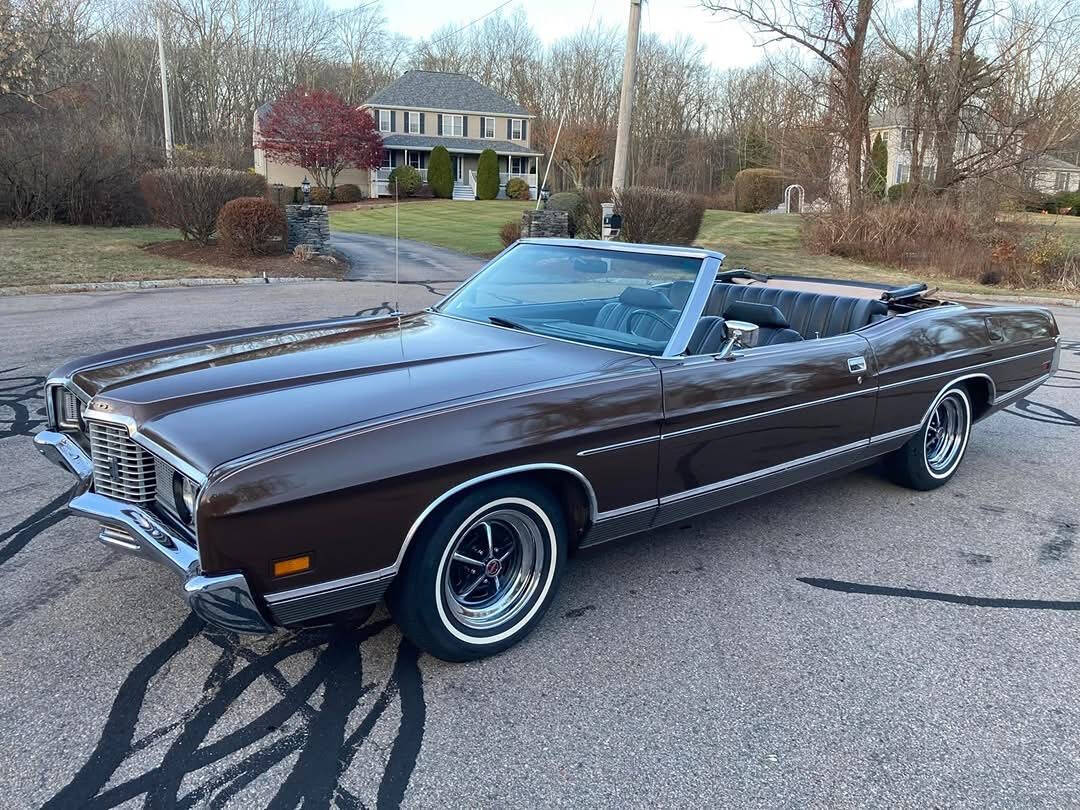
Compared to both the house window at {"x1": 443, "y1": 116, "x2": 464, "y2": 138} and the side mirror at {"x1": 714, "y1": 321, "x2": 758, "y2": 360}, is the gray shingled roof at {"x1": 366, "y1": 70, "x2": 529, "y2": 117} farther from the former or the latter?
the side mirror at {"x1": 714, "y1": 321, "x2": 758, "y2": 360}

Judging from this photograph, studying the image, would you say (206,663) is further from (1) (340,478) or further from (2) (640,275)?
(2) (640,275)

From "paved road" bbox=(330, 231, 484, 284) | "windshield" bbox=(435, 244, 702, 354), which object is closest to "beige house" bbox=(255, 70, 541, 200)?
"paved road" bbox=(330, 231, 484, 284)

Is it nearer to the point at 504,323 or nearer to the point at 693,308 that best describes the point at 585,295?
the point at 504,323

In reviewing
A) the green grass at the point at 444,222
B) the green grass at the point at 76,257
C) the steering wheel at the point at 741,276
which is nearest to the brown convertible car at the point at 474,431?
the steering wheel at the point at 741,276

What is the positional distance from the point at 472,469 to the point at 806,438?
1.89 m

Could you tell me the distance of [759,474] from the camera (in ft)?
12.2

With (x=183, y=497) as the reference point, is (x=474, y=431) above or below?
above

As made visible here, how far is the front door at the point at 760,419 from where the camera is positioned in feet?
11.1

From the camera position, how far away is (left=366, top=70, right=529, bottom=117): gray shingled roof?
49.2m

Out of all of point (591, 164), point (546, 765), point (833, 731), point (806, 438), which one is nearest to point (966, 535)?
point (806, 438)

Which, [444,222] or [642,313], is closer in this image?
[642,313]

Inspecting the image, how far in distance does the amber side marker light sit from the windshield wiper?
1830mm

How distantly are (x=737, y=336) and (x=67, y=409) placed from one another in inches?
116

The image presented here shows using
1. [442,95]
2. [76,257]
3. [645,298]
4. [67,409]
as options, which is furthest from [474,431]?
[442,95]
